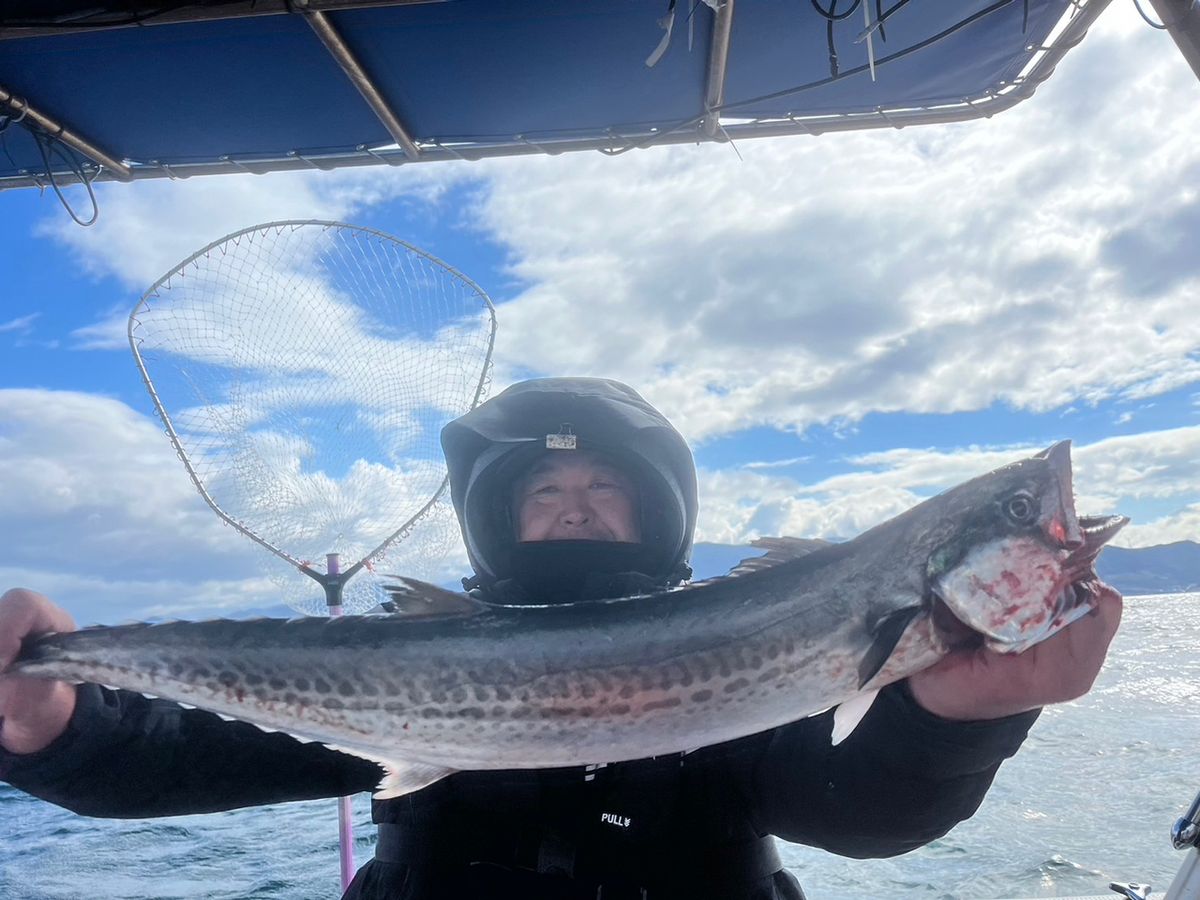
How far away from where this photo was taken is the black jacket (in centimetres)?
286

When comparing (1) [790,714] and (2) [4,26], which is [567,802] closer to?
(1) [790,714]

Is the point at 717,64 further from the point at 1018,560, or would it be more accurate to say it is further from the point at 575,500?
the point at 1018,560

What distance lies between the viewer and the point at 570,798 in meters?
3.15

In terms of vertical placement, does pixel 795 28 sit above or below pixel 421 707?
above

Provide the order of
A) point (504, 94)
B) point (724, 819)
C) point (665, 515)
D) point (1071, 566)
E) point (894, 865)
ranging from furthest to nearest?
point (894, 865) → point (504, 94) → point (665, 515) → point (724, 819) → point (1071, 566)

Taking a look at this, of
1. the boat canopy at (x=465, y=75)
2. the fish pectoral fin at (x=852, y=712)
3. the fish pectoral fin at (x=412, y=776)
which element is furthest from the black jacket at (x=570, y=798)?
the boat canopy at (x=465, y=75)

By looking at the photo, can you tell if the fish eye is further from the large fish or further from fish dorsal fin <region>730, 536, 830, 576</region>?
fish dorsal fin <region>730, 536, 830, 576</region>

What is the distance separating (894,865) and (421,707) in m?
7.41

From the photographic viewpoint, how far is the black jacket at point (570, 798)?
2.86m

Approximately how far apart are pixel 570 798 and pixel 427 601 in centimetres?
99

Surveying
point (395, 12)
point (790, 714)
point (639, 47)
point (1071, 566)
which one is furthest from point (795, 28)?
point (790, 714)

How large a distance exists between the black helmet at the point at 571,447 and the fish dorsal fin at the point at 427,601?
3.48ft

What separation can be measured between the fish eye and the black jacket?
669 millimetres

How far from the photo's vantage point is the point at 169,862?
8.73 m
